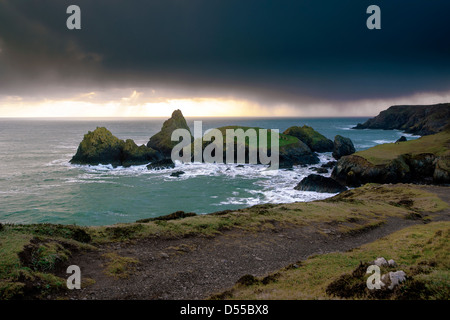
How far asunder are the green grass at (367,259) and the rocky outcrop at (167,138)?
291 feet

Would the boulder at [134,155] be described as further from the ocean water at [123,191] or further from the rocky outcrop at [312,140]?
the rocky outcrop at [312,140]

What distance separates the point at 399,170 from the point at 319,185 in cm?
1971

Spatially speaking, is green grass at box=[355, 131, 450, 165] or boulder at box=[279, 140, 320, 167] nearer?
green grass at box=[355, 131, 450, 165]

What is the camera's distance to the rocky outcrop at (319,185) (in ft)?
173

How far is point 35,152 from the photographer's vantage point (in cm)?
10006

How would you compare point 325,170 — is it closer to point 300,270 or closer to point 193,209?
point 193,209

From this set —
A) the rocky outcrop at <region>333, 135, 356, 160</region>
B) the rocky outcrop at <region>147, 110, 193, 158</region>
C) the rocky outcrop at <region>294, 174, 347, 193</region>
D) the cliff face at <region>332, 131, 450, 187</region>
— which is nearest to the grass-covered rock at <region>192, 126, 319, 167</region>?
the rocky outcrop at <region>333, 135, 356, 160</region>

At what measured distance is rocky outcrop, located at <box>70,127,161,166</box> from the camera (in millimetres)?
78875

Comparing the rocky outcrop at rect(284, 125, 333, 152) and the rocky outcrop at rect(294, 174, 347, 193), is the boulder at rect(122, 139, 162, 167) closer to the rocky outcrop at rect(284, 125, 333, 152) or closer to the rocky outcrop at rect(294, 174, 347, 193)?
the rocky outcrop at rect(294, 174, 347, 193)

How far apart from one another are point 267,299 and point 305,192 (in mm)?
44725

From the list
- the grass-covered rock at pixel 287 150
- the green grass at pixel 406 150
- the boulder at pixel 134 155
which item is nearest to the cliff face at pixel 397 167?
the green grass at pixel 406 150

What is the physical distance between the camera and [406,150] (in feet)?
220

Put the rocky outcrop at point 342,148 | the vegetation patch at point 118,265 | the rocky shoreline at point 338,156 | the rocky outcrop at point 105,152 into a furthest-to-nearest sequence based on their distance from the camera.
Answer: the rocky outcrop at point 342,148 < the rocky outcrop at point 105,152 < the rocky shoreline at point 338,156 < the vegetation patch at point 118,265

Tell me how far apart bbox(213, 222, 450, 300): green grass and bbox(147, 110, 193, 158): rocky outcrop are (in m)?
88.7
